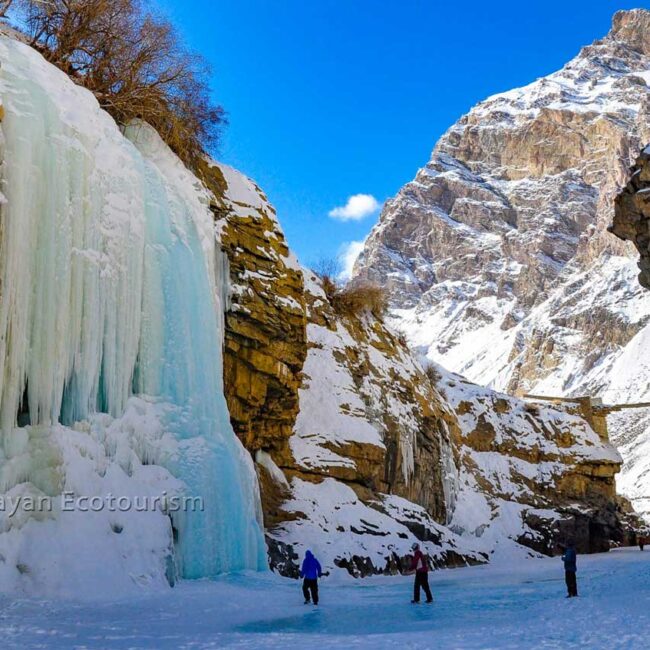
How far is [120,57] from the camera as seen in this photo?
2030 cm

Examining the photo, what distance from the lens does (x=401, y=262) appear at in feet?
597

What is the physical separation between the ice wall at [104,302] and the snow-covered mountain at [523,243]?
114 m

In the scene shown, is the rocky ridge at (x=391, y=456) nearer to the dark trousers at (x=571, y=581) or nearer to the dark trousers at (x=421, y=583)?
the dark trousers at (x=421, y=583)

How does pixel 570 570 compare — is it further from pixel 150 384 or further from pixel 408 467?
pixel 408 467

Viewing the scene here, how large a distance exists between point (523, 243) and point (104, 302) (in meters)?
163

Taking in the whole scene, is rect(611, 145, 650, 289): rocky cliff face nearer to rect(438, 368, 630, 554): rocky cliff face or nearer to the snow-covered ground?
the snow-covered ground

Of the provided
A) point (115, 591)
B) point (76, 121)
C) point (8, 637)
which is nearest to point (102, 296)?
point (76, 121)

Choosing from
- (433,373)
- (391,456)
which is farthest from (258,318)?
(433,373)

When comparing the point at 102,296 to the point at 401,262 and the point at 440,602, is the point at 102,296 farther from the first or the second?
the point at 401,262

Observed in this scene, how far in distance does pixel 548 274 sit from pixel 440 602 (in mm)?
153692

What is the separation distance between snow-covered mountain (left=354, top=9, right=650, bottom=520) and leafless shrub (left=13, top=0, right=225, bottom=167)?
361 feet

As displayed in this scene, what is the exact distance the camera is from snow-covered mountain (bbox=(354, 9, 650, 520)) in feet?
436

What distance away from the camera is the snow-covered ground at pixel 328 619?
8.16m

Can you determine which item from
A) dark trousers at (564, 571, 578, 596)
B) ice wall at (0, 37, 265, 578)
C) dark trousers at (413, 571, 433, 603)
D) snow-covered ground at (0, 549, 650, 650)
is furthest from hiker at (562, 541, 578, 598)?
ice wall at (0, 37, 265, 578)
